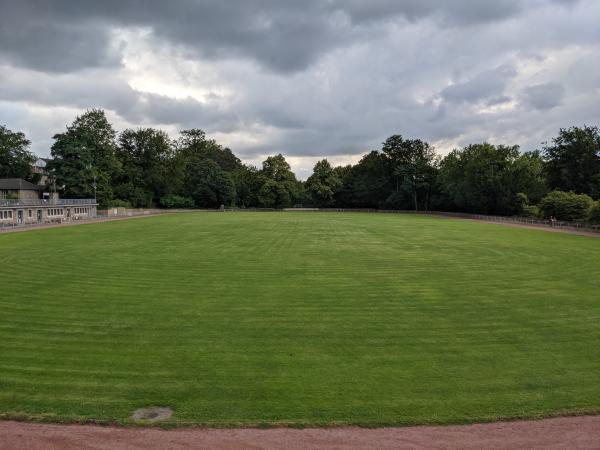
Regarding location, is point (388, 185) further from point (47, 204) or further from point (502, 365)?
point (502, 365)

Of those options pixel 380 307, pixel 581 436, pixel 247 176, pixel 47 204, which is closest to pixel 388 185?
pixel 247 176

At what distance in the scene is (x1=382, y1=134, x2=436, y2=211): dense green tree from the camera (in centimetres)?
11200

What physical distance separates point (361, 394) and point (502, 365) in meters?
3.75

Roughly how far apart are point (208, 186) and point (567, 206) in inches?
3285

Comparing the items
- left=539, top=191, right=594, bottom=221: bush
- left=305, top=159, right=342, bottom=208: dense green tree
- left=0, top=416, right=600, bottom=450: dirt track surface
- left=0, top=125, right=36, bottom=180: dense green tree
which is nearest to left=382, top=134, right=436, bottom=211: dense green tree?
left=305, top=159, right=342, bottom=208: dense green tree

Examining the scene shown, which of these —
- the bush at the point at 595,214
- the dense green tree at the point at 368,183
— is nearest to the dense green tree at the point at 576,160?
the bush at the point at 595,214

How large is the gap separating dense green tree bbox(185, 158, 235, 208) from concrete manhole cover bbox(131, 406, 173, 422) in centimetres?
11213

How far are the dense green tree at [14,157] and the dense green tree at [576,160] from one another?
103243 mm

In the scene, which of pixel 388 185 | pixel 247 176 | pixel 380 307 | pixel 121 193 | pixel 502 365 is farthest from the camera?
pixel 247 176

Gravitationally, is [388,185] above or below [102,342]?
above

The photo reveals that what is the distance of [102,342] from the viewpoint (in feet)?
39.5

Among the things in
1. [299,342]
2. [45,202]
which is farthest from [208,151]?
[299,342]

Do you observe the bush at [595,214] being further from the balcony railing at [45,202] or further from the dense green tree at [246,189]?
the dense green tree at [246,189]

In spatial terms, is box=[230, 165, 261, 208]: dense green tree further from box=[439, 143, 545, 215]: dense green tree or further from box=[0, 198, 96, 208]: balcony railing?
box=[439, 143, 545, 215]: dense green tree
